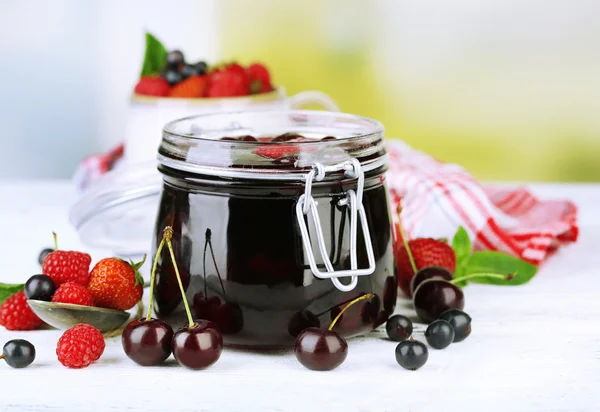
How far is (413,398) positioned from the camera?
0.86 metres

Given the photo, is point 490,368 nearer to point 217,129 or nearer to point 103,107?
point 217,129

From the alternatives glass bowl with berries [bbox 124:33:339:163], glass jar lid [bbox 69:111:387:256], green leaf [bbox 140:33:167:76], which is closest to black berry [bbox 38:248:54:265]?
glass jar lid [bbox 69:111:387:256]

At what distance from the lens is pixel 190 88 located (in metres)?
1.69

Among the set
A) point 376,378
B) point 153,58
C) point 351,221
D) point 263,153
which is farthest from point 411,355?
point 153,58

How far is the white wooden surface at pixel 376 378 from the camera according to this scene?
0.85 m

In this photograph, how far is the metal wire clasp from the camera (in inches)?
35.9

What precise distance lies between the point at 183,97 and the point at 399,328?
32.2 inches

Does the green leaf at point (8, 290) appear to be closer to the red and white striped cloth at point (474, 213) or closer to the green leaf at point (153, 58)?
the red and white striped cloth at point (474, 213)

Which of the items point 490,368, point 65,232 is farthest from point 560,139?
point 490,368

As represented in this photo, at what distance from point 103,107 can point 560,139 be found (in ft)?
4.39

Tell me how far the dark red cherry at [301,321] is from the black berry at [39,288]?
0.28m

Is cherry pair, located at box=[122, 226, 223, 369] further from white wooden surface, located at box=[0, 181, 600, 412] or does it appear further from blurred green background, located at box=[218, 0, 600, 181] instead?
blurred green background, located at box=[218, 0, 600, 181]

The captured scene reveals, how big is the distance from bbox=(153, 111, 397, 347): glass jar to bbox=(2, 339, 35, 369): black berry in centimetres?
16

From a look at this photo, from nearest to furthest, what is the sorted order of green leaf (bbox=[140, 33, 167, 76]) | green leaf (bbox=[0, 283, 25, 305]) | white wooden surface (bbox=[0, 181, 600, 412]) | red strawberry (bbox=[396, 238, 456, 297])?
1. white wooden surface (bbox=[0, 181, 600, 412])
2. green leaf (bbox=[0, 283, 25, 305])
3. red strawberry (bbox=[396, 238, 456, 297])
4. green leaf (bbox=[140, 33, 167, 76])
